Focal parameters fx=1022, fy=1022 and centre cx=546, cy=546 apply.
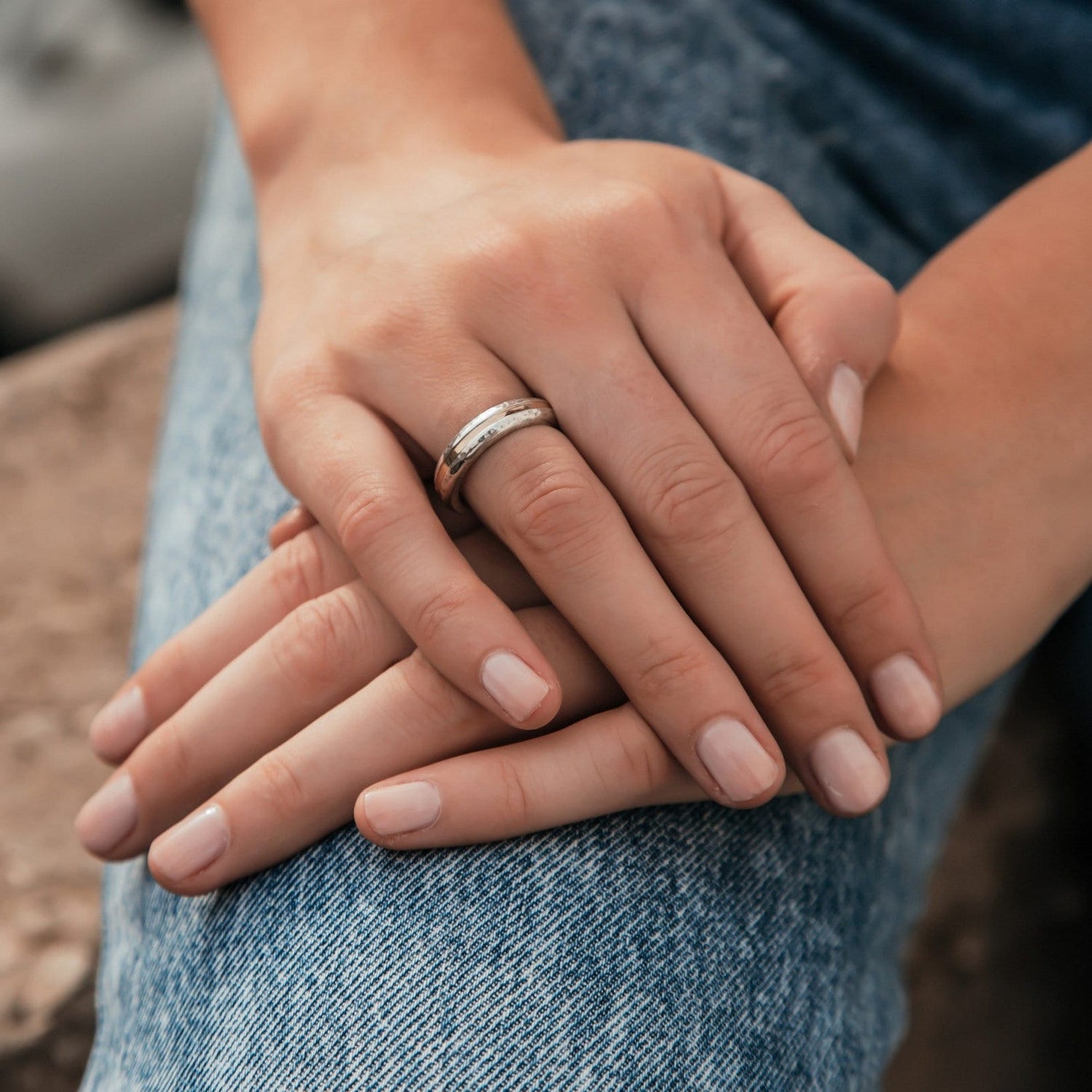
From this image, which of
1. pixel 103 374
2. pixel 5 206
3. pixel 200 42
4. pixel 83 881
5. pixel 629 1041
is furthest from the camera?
pixel 200 42

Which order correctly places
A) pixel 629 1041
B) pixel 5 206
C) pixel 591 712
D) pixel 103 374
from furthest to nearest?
pixel 5 206, pixel 103 374, pixel 591 712, pixel 629 1041

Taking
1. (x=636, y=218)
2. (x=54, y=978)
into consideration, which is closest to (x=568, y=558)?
(x=636, y=218)

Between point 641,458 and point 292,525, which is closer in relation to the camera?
point 641,458

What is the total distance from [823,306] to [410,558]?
0.33 meters

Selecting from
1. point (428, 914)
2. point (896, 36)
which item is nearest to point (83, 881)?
point (428, 914)

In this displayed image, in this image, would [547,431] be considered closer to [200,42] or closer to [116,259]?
[116,259]

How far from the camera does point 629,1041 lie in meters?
0.61

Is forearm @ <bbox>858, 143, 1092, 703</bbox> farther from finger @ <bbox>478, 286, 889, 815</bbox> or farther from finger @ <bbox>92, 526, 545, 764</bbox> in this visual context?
finger @ <bbox>92, 526, 545, 764</bbox>

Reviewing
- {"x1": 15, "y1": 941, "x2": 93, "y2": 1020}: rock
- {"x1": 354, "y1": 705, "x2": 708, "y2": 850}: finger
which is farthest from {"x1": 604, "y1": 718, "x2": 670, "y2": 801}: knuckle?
{"x1": 15, "y1": 941, "x2": 93, "y2": 1020}: rock

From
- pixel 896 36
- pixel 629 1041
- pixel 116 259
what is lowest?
pixel 116 259

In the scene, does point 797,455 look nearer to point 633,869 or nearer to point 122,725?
point 633,869

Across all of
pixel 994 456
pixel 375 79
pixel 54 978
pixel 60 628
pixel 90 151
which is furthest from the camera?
pixel 90 151

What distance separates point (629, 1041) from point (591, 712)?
21cm

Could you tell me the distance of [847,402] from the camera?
2.30ft
